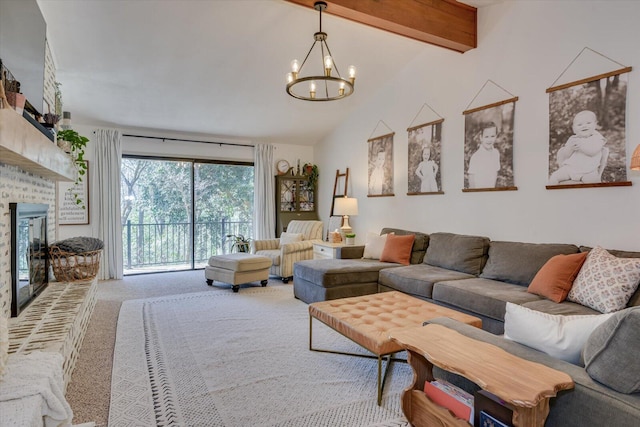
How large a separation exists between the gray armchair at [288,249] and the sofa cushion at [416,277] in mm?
1766

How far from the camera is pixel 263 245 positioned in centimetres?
576

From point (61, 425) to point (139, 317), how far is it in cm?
229

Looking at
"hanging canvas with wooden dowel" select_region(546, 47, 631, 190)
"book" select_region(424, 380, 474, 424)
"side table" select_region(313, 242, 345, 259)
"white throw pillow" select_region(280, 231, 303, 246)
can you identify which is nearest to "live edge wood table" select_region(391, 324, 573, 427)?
"book" select_region(424, 380, 474, 424)

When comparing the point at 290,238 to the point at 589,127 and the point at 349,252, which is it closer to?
the point at 349,252

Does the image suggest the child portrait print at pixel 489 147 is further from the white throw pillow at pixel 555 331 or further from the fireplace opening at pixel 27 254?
the fireplace opening at pixel 27 254

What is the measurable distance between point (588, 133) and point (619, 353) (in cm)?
244

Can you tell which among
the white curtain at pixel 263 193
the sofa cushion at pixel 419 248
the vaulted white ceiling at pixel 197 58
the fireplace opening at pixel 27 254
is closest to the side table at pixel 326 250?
the sofa cushion at pixel 419 248

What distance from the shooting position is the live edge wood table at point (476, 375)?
4.04 feet

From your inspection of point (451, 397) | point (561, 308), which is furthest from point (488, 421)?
point (561, 308)

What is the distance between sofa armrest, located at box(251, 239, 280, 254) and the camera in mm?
5705

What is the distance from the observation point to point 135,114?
521 cm

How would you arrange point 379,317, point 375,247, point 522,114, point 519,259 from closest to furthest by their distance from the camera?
point 379,317 < point 519,259 < point 522,114 < point 375,247

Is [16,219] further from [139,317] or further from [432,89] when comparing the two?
[432,89]

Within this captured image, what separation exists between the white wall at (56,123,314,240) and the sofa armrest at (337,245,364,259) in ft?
9.30
